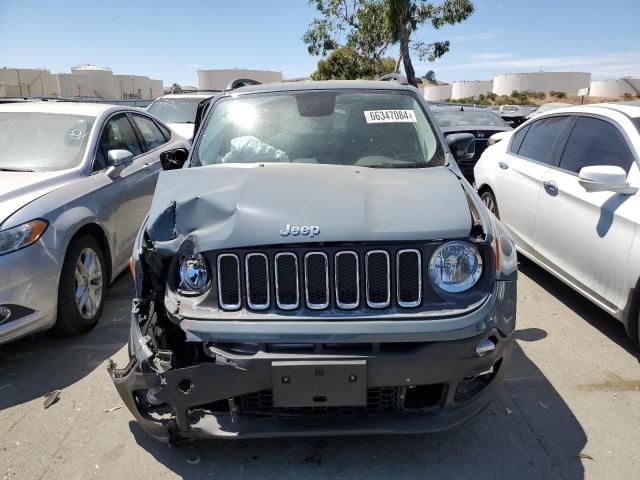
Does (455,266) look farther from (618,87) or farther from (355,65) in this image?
(618,87)

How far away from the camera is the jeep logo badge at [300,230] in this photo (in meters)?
2.43

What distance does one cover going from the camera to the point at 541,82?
75.1 meters

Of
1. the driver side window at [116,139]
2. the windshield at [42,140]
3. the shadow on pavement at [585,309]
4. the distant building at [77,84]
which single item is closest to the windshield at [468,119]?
the shadow on pavement at [585,309]

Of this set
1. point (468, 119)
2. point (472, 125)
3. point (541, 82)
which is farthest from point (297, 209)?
point (541, 82)

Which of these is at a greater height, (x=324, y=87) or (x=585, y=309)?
(x=324, y=87)

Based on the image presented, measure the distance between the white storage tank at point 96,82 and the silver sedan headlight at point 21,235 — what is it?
200ft

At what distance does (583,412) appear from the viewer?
3.16m

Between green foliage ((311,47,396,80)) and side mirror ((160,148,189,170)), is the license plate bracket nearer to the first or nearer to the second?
side mirror ((160,148,189,170))

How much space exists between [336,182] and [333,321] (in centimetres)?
82

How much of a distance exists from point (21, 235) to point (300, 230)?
88.2 inches

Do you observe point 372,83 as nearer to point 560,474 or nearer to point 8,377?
point 560,474

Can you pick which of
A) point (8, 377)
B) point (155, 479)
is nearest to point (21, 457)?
point (155, 479)

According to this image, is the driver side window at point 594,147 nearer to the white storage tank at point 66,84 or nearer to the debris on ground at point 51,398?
the debris on ground at point 51,398

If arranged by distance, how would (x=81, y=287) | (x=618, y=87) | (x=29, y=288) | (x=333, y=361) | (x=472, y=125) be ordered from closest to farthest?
1. (x=333, y=361)
2. (x=29, y=288)
3. (x=81, y=287)
4. (x=472, y=125)
5. (x=618, y=87)
